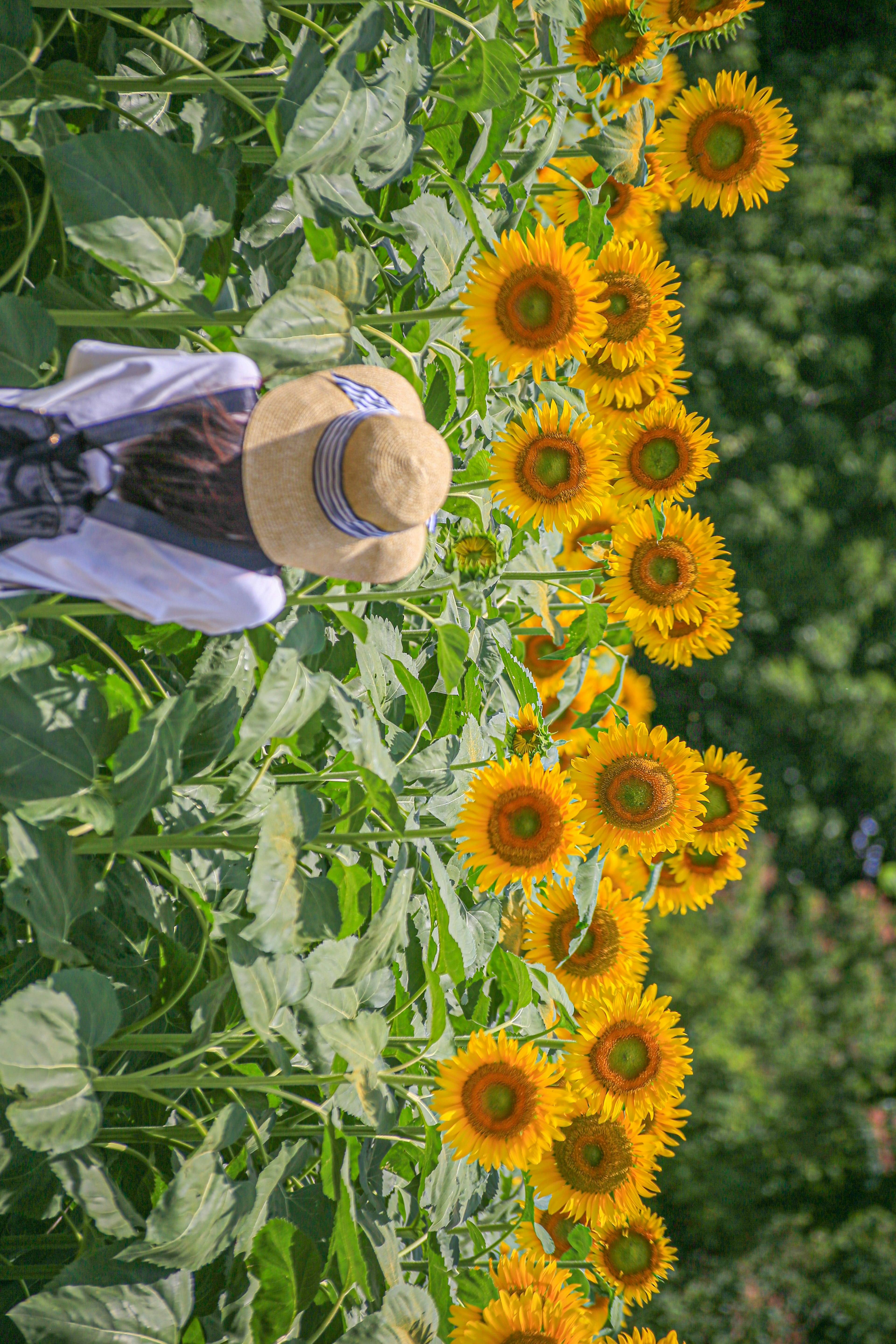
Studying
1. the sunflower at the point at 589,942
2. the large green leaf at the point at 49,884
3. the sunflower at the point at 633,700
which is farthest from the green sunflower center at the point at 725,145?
the large green leaf at the point at 49,884

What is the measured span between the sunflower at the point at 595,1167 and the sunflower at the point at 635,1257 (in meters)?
0.13

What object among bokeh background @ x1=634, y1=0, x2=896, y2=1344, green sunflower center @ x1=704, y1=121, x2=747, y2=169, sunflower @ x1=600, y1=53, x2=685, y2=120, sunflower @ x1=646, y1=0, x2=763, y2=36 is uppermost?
sunflower @ x1=646, y1=0, x2=763, y2=36

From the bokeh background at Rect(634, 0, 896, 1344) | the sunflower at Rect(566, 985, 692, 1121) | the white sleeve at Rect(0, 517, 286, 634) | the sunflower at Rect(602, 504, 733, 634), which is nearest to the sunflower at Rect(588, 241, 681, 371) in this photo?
the sunflower at Rect(602, 504, 733, 634)

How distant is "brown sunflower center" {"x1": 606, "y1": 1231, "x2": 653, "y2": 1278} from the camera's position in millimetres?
1363

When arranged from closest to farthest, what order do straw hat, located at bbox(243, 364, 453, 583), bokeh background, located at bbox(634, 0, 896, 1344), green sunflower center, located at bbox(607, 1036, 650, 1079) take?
straw hat, located at bbox(243, 364, 453, 583) → green sunflower center, located at bbox(607, 1036, 650, 1079) → bokeh background, located at bbox(634, 0, 896, 1344)

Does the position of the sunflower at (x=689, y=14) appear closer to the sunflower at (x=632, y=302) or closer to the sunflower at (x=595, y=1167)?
the sunflower at (x=632, y=302)

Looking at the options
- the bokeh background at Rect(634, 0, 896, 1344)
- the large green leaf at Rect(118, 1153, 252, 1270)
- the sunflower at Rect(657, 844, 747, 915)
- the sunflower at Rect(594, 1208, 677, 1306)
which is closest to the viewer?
the large green leaf at Rect(118, 1153, 252, 1270)

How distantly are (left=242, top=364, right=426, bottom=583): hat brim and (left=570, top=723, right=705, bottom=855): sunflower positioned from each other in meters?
0.55

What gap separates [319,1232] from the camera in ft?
3.54

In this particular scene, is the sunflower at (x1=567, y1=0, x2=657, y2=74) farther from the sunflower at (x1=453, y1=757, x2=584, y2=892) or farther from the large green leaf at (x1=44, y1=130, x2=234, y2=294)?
the sunflower at (x1=453, y1=757, x2=584, y2=892)

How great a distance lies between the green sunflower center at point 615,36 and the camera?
1.35 metres

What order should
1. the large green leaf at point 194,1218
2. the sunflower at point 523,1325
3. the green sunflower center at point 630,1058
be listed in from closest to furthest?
the large green leaf at point 194,1218 < the sunflower at point 523,1325 < the green sunflower center at point 630,1058

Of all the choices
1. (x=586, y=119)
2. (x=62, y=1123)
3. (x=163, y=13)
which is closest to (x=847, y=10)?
(x=586, y=119)

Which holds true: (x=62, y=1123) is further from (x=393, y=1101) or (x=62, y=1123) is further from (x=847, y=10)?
(x=847, y=10)
